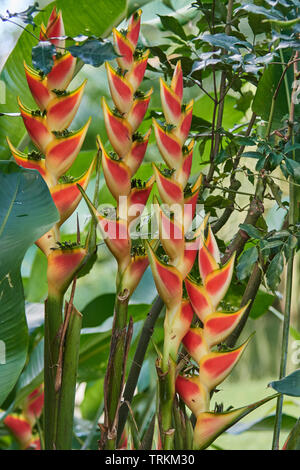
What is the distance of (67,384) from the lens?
1.16ft

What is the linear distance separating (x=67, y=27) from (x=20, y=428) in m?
0.51

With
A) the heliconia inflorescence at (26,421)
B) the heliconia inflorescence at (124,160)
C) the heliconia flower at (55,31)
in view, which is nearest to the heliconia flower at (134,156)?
the heliconia inflorescence at (124,160)

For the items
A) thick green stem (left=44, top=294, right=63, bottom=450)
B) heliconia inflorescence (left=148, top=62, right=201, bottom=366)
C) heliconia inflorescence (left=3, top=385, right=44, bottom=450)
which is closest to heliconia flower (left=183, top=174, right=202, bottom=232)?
heliconia inflorescence (left=148, top=62, right=201, bottom=366)

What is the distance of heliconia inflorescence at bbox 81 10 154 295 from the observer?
1.17ft

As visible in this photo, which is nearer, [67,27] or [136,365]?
[136,365]

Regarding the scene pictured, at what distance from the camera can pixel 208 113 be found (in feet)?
2.64

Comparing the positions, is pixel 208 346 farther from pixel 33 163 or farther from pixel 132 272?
pixel 33 163

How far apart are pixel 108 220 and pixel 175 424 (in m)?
0.15

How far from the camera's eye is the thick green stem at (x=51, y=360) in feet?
1.16

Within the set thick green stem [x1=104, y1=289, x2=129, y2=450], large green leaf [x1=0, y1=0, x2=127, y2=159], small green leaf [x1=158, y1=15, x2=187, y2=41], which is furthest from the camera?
large green leaf [x1=0, y1=0, x2=127, y2=159]

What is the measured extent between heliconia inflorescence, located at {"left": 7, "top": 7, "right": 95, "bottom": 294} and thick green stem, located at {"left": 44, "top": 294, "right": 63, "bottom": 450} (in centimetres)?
1

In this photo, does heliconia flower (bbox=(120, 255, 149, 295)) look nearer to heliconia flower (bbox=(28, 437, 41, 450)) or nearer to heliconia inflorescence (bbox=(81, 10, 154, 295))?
heliconia inflorescence (bbox=(81, 10, 154, 295))

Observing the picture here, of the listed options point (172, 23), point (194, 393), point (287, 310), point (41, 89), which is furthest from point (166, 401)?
point (172, 23)
